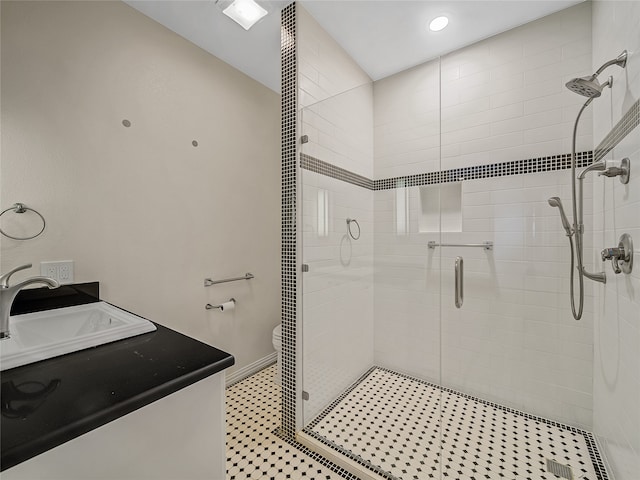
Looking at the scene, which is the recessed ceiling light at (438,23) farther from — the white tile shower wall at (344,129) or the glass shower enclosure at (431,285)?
the white tile shower wall at (344,129)

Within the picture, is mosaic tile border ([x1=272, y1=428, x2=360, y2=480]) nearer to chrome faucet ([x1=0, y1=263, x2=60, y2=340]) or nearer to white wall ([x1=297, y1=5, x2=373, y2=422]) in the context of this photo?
white wall ([x1=297, y1=5, x2=373, y2=422])

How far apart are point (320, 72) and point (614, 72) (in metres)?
1.51

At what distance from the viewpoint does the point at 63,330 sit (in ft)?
3.98

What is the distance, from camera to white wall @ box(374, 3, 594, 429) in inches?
65.5

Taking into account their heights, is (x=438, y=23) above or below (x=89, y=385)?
above

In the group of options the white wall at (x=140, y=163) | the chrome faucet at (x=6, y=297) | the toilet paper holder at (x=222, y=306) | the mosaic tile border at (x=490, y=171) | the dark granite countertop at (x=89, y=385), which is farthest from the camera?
the toilet paper holder at (x=222, y=306)

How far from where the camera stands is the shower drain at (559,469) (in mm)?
1389

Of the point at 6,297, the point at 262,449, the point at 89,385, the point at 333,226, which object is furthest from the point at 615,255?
the point at 6,297

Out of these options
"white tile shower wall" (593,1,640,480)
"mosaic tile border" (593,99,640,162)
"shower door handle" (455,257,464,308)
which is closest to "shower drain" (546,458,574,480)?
"white tile shower wall" (593,1,640,480)

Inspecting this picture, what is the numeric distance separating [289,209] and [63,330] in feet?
3.96

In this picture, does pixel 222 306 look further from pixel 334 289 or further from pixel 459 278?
pixel 459 278

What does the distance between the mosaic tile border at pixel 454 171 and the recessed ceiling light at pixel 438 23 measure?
0.95 metres

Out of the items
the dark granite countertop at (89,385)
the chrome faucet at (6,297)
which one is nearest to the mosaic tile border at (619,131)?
the dark granite countertop at (89,385)

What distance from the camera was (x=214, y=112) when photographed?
2.20 m
